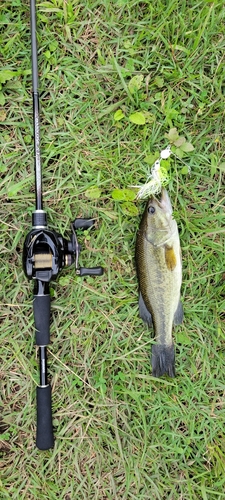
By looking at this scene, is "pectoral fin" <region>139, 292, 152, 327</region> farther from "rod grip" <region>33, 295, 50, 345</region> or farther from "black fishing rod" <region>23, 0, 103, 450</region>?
"rod grip" <region>33, 295, 50, 345</region>

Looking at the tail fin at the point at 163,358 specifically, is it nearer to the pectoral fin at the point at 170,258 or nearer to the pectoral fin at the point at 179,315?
the pectoral fin at the point at 179,315

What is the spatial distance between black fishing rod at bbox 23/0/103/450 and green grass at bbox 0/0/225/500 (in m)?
0.14

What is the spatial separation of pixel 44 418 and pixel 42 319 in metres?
0.61

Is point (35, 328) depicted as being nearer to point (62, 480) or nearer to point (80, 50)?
point (62, 480)

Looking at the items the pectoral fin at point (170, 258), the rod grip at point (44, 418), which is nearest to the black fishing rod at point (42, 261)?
the rod grip at point (44, 418)

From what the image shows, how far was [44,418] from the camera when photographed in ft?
8.06

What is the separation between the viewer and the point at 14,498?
8.48ft

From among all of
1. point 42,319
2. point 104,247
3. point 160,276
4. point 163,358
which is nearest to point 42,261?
point 42,319

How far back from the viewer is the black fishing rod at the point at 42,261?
2.29 m

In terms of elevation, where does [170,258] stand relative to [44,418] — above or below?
above

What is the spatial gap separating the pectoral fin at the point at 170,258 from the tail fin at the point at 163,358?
20.4 inches

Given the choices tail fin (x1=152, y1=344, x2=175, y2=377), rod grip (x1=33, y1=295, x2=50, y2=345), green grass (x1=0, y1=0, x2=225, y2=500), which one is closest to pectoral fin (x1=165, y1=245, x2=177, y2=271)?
green grass (x1=0, y1=0, x2=225, y2=500)

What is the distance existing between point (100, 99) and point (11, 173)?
0.74m

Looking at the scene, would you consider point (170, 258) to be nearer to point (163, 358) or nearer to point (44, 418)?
point (163, 358)
